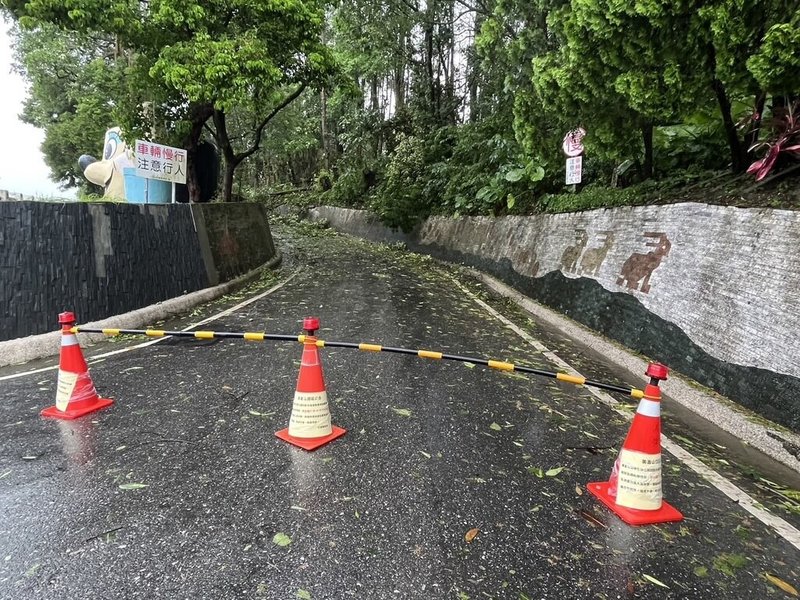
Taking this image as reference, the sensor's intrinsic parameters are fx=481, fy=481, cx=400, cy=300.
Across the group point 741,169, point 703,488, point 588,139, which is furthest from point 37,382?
point 741,169

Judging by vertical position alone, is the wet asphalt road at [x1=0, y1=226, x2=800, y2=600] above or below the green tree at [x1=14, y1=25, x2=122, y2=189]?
below

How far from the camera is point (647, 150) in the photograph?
24.3 feet

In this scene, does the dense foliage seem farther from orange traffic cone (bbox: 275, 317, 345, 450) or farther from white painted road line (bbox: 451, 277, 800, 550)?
orange traffic cone (bbox: 275, 317, 345, 450)

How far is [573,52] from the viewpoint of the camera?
5.53m

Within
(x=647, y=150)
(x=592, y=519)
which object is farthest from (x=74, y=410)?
(x=647, y=150)

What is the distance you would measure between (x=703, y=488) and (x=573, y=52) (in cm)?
472

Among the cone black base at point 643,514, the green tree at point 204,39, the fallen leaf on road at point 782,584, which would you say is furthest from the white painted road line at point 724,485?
the green tree at point 204,39

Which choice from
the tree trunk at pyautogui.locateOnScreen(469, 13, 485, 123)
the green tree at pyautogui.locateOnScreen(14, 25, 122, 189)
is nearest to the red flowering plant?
the green tree at pyautogui.locateOnScreen(14, 25, 122, 189)

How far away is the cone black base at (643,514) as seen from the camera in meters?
2.78

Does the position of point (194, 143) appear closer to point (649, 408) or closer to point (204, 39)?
point (204, 39)

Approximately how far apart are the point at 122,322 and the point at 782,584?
23.1 feet

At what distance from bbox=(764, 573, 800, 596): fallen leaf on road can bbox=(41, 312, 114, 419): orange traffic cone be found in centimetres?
473

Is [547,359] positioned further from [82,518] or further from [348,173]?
[348,173]

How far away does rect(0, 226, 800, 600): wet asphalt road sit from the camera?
90.2 inches
